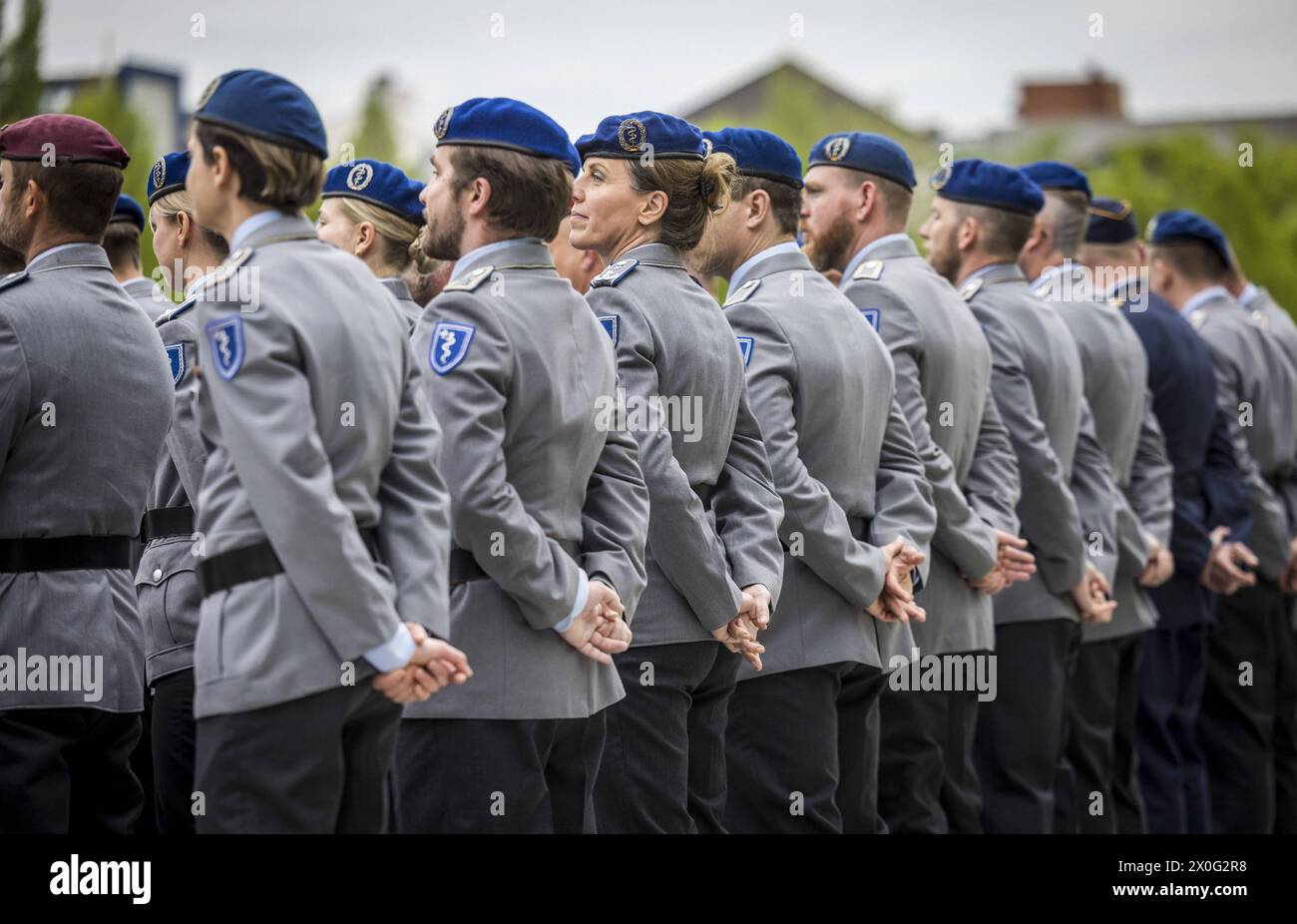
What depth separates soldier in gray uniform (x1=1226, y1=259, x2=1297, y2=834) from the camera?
7.62 m

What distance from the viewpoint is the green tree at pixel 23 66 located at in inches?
1079

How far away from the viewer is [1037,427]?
19.2 feet

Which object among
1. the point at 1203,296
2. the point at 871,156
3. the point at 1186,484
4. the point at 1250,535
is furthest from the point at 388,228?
the point at 1203,296

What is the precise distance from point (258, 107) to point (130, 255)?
7.19 ft

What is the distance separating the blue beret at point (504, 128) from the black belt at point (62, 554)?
4.22ft

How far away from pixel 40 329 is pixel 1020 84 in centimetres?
5181

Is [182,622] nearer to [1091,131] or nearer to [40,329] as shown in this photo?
[40,329]

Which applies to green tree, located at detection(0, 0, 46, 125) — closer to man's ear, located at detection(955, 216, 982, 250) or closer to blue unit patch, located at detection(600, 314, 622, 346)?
man's ear, located at detection(955, 216, 982, 250)

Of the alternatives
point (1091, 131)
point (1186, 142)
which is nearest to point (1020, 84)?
point (1091, 131)

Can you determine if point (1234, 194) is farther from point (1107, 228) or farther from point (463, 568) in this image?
point (463, 568)

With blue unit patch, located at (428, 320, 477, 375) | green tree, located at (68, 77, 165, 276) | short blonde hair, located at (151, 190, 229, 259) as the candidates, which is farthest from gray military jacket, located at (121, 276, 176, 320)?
green tree, located at (68, 77, 165, 276)

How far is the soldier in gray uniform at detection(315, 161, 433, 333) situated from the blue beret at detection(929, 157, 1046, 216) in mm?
2182

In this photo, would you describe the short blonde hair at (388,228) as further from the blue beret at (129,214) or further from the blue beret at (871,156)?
the blue beret at (871,156)

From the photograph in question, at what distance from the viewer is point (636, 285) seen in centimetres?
425
